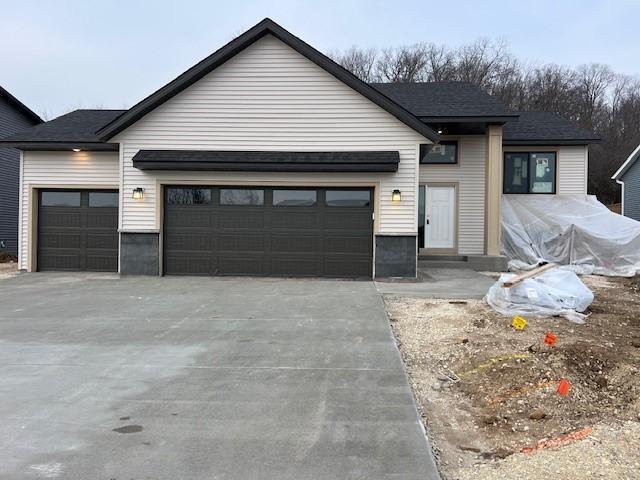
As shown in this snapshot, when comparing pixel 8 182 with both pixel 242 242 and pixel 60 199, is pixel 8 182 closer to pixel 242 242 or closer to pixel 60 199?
pixel 60 199

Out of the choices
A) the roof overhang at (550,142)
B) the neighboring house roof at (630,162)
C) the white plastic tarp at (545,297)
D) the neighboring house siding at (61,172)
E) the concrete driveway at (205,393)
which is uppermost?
the neighboring house roof at (630,162)

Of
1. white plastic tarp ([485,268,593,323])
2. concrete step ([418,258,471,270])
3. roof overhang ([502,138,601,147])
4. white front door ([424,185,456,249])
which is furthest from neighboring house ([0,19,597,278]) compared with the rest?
roof overhang ([502,138,601,147])

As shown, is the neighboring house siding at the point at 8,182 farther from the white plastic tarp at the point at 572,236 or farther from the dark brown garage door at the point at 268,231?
the white plastic tarp at the point at 572,236

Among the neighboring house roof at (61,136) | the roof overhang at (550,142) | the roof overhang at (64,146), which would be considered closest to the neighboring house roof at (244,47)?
the roof overhang at (64,146)

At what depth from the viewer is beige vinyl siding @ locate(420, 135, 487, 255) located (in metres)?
15.7

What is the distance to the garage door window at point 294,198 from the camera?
12531 millimetres

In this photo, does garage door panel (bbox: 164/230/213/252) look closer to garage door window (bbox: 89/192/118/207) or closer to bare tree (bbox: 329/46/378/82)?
garage door window (bbox: 89/192/118/207)

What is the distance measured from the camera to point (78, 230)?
13.7m

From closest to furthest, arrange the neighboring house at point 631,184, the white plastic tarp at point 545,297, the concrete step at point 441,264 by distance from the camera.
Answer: the white plastic tarp at point 545,297, the concrete step at point 441,264, the neighboring house at point 631,184

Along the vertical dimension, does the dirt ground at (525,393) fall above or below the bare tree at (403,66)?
below

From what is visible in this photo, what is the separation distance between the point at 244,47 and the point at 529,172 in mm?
10547

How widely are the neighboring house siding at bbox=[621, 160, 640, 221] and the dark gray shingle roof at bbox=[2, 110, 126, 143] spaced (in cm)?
2392

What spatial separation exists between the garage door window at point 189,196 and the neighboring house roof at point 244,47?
2.02 metres

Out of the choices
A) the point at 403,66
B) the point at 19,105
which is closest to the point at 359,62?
the point at 403,66
